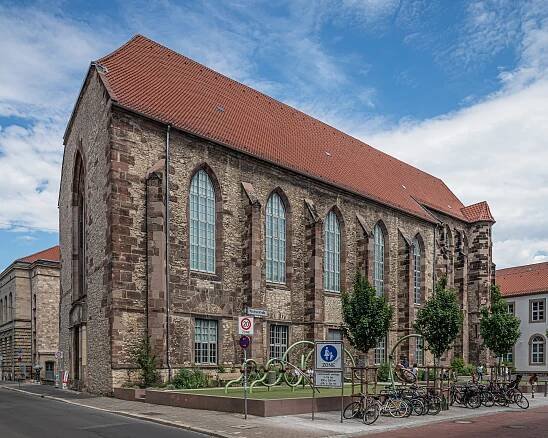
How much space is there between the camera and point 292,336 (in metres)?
32.4

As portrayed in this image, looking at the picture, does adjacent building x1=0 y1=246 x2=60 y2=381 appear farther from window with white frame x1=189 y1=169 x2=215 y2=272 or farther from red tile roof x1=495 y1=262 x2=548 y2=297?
red tile roof x1=495 y1=262 x2=548 y2=297

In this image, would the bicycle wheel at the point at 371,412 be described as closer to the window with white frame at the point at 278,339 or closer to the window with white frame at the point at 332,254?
the window with white frame at the point at 278,339

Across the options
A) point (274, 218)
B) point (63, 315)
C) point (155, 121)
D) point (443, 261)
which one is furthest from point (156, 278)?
point (443, 261)

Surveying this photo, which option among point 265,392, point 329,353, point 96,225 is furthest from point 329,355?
point 96,225

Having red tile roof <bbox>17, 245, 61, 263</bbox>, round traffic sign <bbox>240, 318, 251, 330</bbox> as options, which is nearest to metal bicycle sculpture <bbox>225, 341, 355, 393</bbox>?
round traffic sign <bbox>240, 318, 251, 330</bbox>

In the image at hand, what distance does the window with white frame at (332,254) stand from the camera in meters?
35.8

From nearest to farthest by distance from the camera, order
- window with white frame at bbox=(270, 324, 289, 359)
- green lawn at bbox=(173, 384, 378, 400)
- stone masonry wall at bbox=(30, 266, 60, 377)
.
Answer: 1. green lawn at bbox=(173, 384, 378, 400)
2. window with white frame at bbox=(270, 324, 289, 359)
3. stone masonry wall at bbox=(30, 266, 60, 377)

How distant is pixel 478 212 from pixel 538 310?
47.0 ft

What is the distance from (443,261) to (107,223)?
94.9ft

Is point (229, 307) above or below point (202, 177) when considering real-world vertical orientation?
below

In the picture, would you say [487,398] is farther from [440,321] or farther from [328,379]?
[328,379]

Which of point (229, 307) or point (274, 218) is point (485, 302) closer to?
point (274, 218)

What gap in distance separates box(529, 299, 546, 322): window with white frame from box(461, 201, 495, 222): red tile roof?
518 inches

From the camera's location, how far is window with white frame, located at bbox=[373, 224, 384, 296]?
131ft
